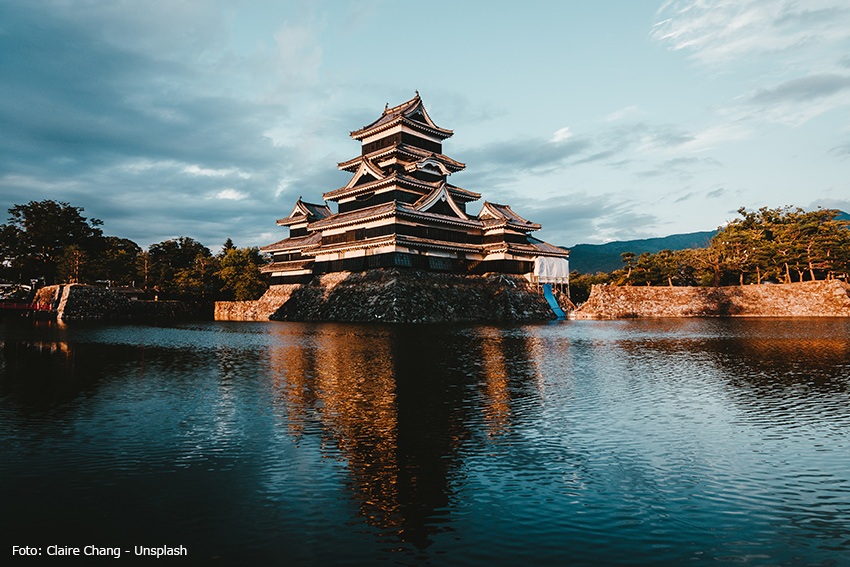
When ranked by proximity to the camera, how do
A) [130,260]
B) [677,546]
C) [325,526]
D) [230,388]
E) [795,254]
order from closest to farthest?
[677,546] < [325,526] < [230,388] < [795,254] < [130,260]

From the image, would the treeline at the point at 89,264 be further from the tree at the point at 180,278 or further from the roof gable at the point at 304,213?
the roof gable at the point at 304,213

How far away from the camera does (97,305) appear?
55.4 meters

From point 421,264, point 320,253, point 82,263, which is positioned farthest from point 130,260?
point 421,264

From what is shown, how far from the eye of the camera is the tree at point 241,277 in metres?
63.4

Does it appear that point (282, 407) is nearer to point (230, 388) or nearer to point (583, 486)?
point (230, 388)

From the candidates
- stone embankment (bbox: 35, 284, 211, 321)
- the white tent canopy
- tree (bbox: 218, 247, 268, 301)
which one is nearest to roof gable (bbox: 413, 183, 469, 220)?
the white tent canopy

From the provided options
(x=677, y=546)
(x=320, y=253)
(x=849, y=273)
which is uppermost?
(x=320, y=253)

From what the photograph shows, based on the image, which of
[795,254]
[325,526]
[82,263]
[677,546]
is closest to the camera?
[677,546]

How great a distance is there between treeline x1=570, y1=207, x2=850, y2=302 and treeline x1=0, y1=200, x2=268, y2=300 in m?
50.6

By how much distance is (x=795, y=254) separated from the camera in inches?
2108

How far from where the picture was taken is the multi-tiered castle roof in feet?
155

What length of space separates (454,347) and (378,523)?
1664cm

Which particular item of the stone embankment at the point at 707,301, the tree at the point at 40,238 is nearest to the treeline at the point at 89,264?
the tree at the point at 40,238

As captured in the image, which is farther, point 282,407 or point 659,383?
point 659,383
